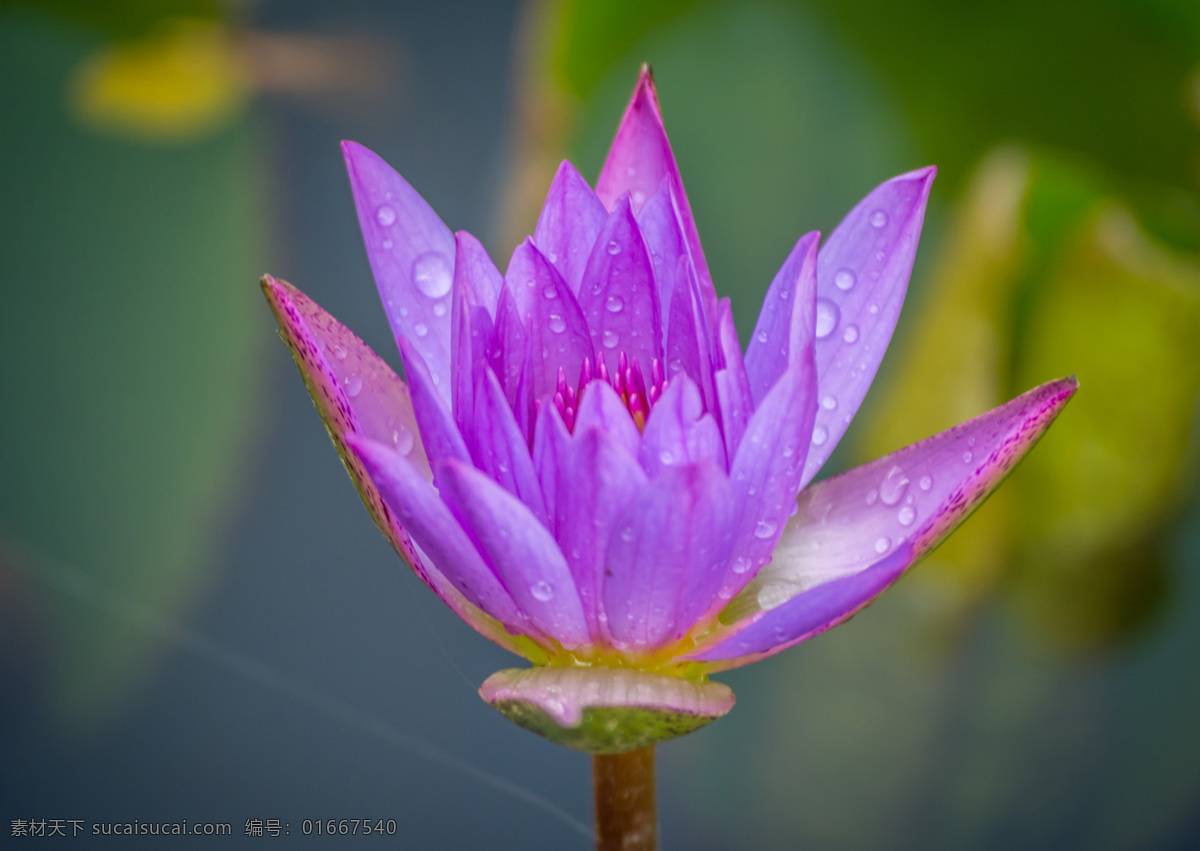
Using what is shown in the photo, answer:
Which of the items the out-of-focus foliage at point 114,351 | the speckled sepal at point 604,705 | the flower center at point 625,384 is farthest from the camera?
the out-of-focus foliage at point 114,351

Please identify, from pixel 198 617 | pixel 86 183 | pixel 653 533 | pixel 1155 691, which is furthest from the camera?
pixel 86 183

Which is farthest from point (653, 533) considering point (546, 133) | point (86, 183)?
point (86, 183)

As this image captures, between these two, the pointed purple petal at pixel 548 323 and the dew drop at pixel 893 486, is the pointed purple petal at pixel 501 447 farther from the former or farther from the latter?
the dew drop at pixel 893 486

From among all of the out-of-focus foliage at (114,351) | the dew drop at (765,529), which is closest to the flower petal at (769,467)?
the dew drop at (765,529)

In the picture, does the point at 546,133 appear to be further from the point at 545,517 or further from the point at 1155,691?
the point at 1155,691

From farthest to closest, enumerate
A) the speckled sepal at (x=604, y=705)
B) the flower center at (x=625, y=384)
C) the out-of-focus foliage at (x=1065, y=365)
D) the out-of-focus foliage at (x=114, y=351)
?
1. the out-of-focus foliage at (x=114, y=351)
2. the out-of-focus foliage at (x=1065, y=365)
3. the flower center at (x=625, y=384)
4. the speckled sepal at (x=604, y=705)

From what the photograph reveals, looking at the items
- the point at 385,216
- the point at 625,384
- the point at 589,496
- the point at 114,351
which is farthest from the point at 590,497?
the point at 114,351

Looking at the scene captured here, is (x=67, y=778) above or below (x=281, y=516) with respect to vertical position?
below
